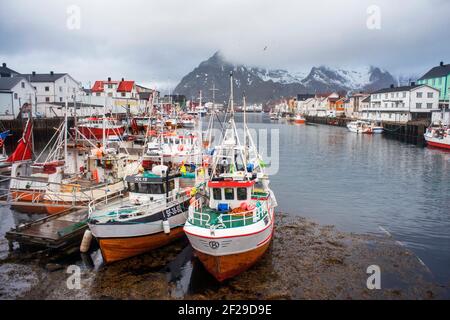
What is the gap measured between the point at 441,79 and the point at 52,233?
8809cm

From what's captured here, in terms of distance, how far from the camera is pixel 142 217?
51.7 ft

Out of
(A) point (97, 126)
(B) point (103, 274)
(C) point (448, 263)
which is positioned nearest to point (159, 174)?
(B) point (103, 274)

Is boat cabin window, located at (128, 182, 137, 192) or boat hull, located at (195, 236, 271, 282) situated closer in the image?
boat hull, located at (195, 236, 271, 282)

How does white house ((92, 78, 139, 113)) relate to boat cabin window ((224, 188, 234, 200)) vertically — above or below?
above

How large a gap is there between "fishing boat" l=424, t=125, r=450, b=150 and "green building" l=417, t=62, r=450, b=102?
26.2 metres

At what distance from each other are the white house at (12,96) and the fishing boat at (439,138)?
209 feet

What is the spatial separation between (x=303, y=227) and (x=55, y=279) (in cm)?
1281

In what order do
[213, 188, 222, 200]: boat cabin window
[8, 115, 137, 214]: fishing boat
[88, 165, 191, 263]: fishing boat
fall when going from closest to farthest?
[88, 165, 191, 263]: fishing boat, [213, 188, 222, 200]: boat cabin window, [8, 115, 137, 214]: fishing boat

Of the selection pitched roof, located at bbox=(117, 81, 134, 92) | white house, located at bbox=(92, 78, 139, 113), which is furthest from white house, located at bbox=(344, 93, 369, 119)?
pitched roof, located at bbox=(117, 81, 134, 92)

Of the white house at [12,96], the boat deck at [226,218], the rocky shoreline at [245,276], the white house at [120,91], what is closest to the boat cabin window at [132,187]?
the rocky shoreline at [245,276]

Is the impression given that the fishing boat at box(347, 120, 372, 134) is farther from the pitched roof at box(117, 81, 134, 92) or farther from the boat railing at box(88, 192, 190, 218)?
the boat railing at box(88, 192, 190, 218)

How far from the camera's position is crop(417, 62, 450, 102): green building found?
7900 centimetres

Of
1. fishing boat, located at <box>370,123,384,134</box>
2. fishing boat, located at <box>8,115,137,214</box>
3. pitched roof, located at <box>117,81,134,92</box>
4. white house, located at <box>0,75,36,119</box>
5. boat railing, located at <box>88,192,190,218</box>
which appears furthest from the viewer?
pitched roof, located at <box>117,81,134,92</box>
